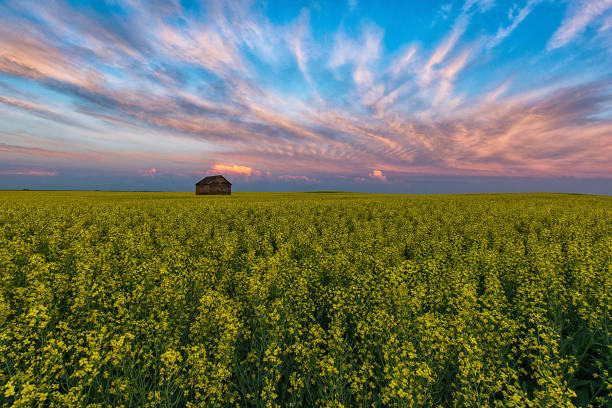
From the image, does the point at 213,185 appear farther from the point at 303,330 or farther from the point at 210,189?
the point at 303,330

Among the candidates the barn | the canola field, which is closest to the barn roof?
the barn

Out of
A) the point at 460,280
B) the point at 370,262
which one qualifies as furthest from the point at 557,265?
→ the point at 370,262

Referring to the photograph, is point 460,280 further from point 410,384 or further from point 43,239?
point 43,239

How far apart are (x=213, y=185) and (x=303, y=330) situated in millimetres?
83886

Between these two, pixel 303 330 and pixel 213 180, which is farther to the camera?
pixel 213 180

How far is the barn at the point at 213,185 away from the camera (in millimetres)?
82875

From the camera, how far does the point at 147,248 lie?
978 cm

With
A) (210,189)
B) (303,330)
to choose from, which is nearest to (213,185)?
(210,189)

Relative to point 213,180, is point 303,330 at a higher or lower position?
lower

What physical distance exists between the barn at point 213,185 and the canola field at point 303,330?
244 feet

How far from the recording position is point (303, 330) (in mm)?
5227

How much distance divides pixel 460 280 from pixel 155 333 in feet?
23.4

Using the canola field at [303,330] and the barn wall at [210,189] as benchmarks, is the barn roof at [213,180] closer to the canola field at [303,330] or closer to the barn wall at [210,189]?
the barn wall at [210,189]

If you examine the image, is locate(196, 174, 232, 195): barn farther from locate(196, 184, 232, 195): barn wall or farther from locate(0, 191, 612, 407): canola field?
locate(0, 191, 612, 407): canola field
